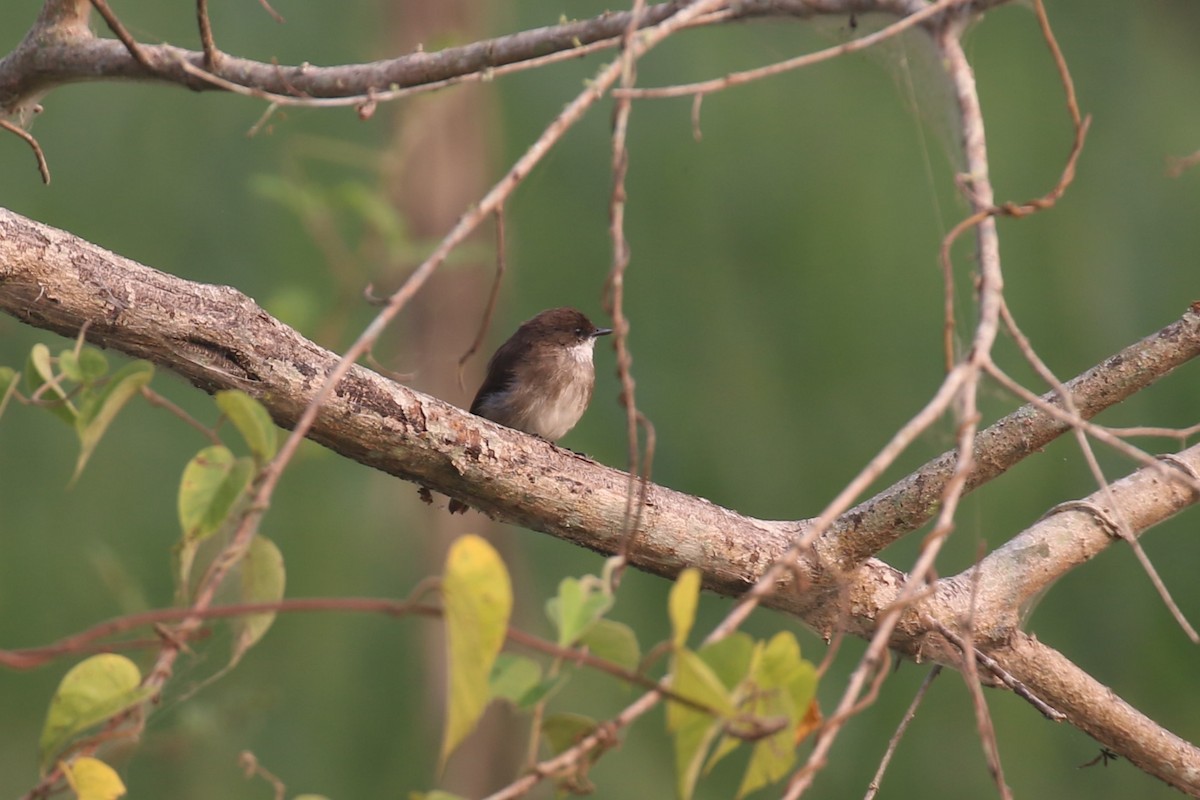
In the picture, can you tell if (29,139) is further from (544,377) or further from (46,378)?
(544,377)

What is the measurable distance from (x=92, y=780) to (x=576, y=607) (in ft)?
2.04

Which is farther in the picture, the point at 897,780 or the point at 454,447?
the point at 897,780

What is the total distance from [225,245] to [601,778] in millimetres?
3292

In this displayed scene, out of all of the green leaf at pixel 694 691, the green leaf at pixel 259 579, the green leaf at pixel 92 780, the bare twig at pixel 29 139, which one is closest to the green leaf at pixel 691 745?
the green leaf at pixel 694 691

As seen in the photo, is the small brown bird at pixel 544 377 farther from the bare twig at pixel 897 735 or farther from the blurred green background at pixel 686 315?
the bare twig at pixel 897 735

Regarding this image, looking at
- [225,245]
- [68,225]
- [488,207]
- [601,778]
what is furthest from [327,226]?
[488,207]

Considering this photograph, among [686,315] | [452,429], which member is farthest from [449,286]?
[452,429]

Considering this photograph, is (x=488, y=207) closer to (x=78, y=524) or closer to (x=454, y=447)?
(x=454, y=447)

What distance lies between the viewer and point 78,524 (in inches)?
238

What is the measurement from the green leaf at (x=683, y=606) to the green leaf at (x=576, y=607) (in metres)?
0.09

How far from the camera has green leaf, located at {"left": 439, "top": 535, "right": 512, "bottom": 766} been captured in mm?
1216

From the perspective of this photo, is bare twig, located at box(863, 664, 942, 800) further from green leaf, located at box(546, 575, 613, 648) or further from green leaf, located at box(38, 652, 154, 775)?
green leaf, located at box(38, 652, 154, 775)

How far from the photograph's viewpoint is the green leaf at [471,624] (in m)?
1.22

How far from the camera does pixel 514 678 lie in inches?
53.6
